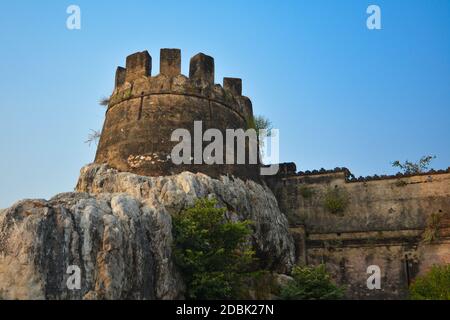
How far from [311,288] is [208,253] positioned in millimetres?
3684

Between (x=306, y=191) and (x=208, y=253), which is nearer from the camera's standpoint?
(x=208, y=253)

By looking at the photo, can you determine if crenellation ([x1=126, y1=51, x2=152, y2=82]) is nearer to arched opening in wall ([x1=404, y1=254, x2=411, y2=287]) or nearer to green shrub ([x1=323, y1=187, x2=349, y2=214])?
green shrub ([x1=323, y1=187, x2=349, y2=214])

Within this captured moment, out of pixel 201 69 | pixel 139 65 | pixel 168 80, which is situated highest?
pixel 139 65

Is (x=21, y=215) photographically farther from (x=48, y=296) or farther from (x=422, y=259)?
(x=422, y=259)

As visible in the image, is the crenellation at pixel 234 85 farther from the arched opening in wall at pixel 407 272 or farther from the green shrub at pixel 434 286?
the green shrub at pixel 434 286

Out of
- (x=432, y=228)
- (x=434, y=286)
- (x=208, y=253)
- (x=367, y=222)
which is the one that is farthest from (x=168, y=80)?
(x=434, y=286)

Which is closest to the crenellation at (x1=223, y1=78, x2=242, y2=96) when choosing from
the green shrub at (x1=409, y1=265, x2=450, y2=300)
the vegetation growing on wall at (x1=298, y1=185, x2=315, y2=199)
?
the vegetation growing on wall at (x1=298, y1=185, x2=315, y2=199)

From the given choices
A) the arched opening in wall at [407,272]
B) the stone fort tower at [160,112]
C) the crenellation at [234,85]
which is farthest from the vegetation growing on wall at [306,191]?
the arched opening in wall at [407,272]

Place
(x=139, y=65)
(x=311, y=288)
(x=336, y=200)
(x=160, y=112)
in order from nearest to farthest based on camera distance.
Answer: (x=311, y=288)
(x=160, y=112)
(x=139, y=65)
(x=336, y=200)

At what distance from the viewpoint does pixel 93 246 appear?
15.4m

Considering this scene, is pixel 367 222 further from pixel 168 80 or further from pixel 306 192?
pixel 168 80

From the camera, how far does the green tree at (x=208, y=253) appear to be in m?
17.4
